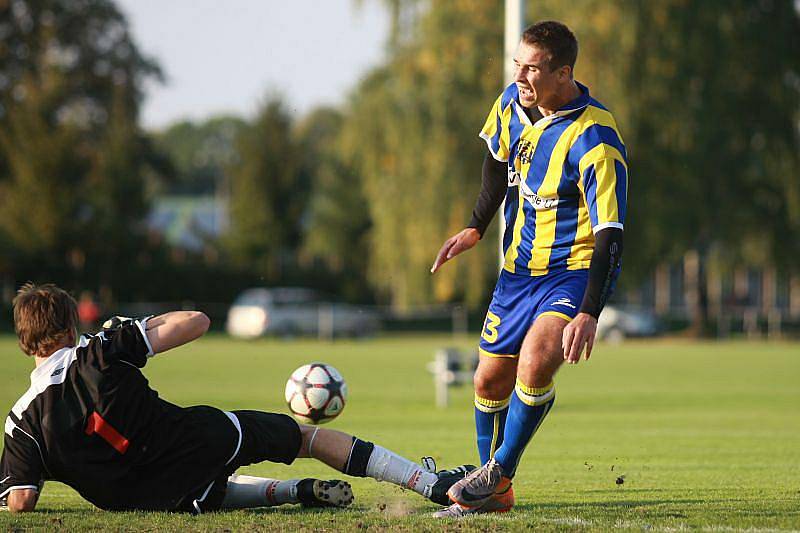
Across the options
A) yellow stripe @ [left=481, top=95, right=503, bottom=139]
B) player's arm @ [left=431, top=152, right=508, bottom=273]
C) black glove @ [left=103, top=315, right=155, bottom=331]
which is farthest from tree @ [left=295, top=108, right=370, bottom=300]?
black glove @ [left=103, top=315, right=155, bottom=331]

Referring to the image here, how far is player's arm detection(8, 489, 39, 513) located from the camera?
5.88 m

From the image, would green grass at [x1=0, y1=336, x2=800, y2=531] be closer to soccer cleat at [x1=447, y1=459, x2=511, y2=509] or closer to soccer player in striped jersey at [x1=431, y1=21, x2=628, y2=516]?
soccer cleat at [x1=447, y1=459, x2=511, y2=509]

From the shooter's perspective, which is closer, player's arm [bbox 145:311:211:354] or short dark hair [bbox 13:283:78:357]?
player's arm [bbox 145:311:211:354]

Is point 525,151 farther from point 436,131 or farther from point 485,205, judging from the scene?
point 436,131

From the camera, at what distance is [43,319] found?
5688mm

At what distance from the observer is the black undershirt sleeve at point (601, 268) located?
5758mm

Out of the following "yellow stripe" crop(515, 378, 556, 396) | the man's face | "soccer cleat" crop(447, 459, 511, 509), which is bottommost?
"soccer cleat" crop(447, 459, 511, 509)

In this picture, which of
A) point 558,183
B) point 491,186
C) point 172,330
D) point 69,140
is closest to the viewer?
point 172,330

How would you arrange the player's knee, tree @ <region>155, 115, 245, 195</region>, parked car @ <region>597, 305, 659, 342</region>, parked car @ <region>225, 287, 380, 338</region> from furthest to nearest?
1. tree @ <region>155, 115, 245, 195</region>
2. parked car @ <region>597, 305, 659, 342</region>
3. parked car @ <region>225, 287, 380, 338</region>
4. the player's knee

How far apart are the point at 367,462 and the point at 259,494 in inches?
24.5

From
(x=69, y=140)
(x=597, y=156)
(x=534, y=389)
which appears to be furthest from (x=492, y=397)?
(x=69, y=140)

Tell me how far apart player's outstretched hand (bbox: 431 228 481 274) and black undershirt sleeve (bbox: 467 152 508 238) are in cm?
11

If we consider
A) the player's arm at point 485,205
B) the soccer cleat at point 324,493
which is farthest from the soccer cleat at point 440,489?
the player's arm at point 485,205

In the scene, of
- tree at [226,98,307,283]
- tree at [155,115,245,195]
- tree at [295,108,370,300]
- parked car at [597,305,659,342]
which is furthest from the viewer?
tree at [155,115,245,195]
